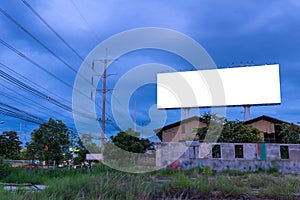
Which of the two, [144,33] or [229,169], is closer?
[144,33]

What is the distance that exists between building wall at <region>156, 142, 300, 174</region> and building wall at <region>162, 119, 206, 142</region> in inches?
309

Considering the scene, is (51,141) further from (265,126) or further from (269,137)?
(269,137)

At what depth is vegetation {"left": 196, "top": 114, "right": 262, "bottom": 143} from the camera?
2069cm

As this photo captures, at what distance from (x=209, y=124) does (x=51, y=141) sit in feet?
36.9

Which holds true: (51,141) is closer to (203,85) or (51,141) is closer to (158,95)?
→ (158,95)

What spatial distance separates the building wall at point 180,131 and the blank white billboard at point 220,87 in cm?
168

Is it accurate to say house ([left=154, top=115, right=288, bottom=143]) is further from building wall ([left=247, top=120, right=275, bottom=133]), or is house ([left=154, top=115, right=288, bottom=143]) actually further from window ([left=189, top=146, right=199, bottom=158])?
window ([left=189, top=146, right=199, bottom=158])

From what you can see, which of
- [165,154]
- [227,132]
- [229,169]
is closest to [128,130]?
[165,154]

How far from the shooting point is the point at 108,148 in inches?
744

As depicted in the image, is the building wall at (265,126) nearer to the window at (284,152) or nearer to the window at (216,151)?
the window at (284,152)

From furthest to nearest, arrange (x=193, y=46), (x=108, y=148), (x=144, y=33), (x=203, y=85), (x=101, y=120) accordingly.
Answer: (x=203, y=85)
(x=101, y=120)
(x=108, y=148)
(x=193, y=46)
(x=144, y=33)

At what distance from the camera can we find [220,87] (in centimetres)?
2658

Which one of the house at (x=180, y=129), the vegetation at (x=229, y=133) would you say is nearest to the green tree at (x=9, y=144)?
the house at (x=180, y=129)

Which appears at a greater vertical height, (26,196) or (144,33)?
(144,33)
